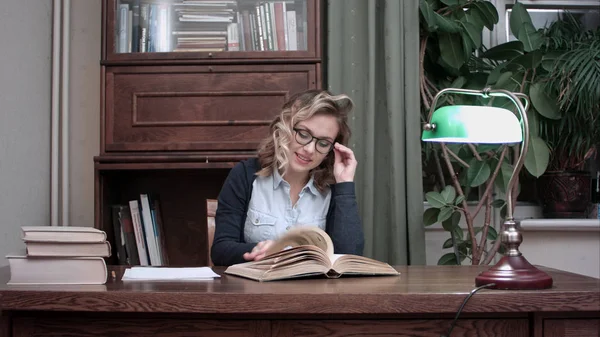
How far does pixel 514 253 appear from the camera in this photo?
1378mm

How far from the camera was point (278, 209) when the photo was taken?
2195 mm

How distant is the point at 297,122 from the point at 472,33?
1.02 meters

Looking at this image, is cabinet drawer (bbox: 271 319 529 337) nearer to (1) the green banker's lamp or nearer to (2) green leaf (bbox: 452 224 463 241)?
(1) the green banker's lamp

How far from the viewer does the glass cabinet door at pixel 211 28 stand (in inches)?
100

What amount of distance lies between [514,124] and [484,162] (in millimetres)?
1316

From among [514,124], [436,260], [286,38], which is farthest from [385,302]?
[436,260]

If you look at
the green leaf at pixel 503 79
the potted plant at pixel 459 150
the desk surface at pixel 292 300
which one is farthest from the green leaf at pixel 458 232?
the desk surface at pixel 292 300

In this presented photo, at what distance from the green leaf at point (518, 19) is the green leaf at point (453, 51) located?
24cm

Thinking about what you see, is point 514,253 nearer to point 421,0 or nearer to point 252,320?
point 252,320

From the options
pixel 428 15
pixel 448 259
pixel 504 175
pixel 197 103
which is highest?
pixel 428 15

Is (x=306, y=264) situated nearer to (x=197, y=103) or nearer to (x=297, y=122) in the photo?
(x=297, y=122)

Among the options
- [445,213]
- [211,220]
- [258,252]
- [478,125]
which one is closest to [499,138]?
[478,125]

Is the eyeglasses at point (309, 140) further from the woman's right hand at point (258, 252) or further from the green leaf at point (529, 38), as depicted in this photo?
the green leaf at point (529, 38)

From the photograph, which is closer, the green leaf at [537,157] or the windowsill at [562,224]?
the green leaf at [537,157]
